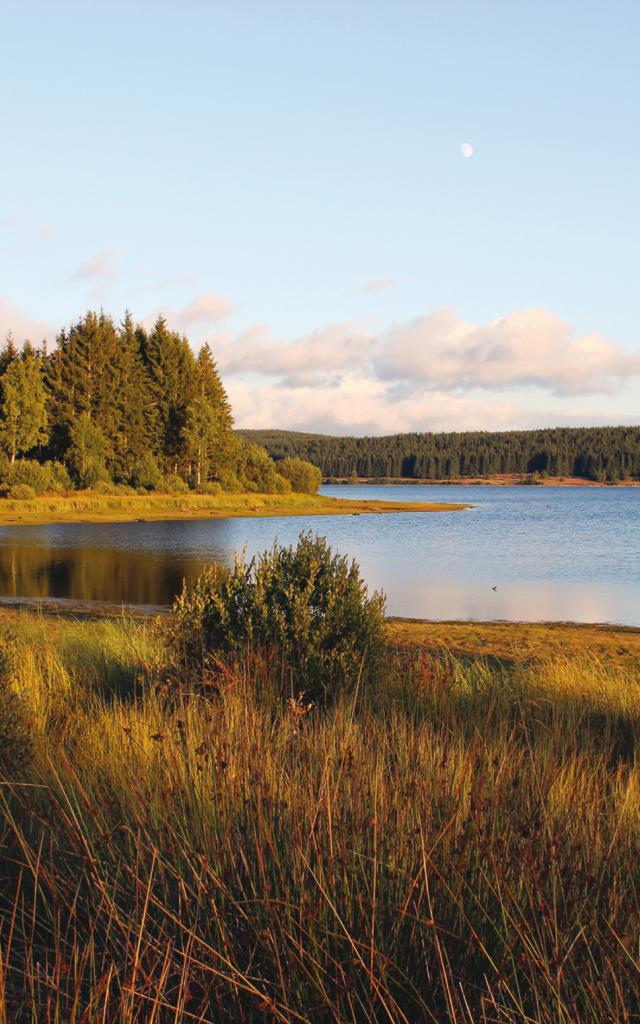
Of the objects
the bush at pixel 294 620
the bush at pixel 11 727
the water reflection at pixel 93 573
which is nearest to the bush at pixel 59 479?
the water reflection at pixel 93 573

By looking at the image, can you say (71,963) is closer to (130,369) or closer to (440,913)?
(440,913)

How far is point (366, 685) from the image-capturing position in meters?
7.14

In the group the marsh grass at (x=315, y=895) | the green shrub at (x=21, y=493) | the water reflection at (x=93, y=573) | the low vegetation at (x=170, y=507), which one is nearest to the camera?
the marsh grass at (x=315, y=895)

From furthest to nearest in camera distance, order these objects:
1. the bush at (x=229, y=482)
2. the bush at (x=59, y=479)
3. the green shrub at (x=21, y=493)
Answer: the bush at (x=229, y=482), the bush at (x=59, y=479), the green shrub at (x=21, y=493)

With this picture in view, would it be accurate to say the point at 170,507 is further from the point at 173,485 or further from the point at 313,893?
the point at 313,893

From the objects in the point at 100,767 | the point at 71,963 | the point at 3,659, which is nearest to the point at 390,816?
the point at 71,963

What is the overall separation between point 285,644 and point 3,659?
2468 millimetres

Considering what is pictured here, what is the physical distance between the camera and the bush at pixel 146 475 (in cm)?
6662

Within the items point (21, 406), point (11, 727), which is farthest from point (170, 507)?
point (11, 727)

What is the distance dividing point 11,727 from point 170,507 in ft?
193

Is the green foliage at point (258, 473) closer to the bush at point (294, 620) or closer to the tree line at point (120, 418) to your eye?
the tree line at point (120, 418)

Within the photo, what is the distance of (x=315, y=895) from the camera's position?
2734 mm

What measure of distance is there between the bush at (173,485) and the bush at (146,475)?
539 millimetres

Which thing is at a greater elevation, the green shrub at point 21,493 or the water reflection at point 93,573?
the green shrub at point 21,493
